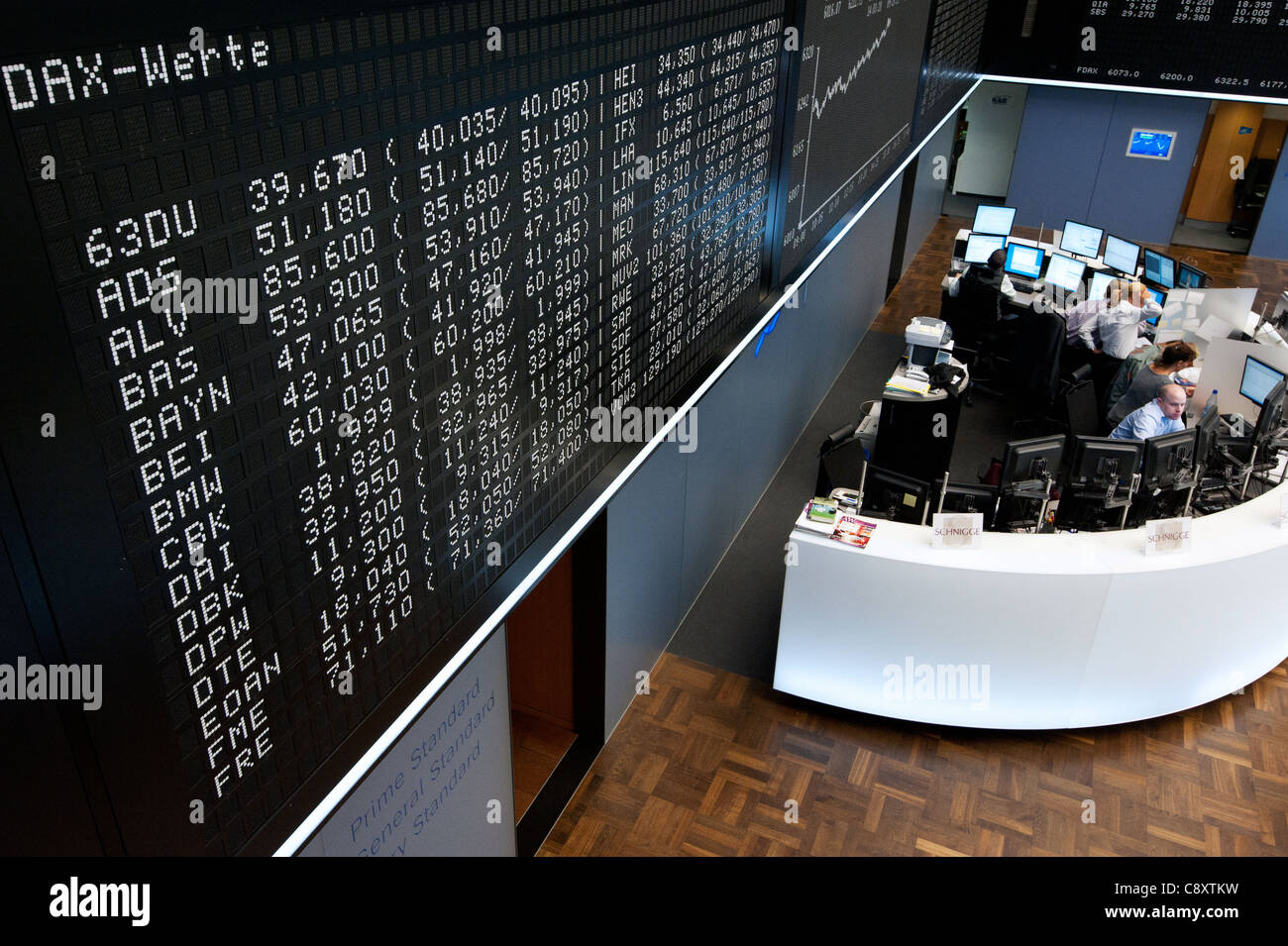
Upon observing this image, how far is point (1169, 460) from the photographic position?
5293mm

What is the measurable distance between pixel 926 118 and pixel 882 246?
2242 millimetres

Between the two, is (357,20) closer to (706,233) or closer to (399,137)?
(399,137)

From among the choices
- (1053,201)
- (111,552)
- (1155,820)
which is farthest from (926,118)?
(111,552)

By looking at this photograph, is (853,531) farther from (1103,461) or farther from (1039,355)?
(1039,355)

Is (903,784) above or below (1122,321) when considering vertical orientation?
below

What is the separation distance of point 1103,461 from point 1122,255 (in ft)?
14.1

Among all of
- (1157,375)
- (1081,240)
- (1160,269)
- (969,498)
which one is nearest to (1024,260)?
(1081,240)

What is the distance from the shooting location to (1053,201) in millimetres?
12281

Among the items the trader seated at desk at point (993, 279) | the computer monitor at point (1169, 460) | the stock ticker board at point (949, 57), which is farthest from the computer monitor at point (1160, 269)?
the computer monitor at point (1169, 460)

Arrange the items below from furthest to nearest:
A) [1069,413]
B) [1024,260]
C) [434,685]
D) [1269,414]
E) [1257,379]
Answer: [1024,260] → [1069,413] → [1257,379] → [1269,414] → [434,685]

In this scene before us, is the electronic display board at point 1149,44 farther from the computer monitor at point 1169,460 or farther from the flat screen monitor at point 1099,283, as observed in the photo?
the computer monitor at point 1169,460

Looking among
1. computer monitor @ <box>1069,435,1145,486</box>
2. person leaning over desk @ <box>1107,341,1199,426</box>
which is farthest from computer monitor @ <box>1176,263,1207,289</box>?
computer monitor @ <box>1069,435,1145,486</box>

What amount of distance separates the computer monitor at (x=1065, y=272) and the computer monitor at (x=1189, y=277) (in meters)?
0.74

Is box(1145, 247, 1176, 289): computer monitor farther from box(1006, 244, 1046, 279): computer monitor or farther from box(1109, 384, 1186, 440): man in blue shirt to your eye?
box(1109, 384, 1186, 440): man in blue shirt
